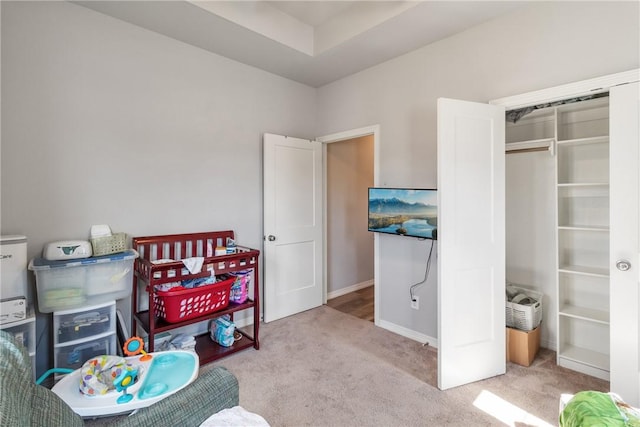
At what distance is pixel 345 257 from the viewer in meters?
4.41

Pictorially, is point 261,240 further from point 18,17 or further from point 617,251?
point 617,251

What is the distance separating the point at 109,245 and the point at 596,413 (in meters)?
2.79

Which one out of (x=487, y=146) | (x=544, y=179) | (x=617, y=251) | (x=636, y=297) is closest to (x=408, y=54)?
(x=487, y=146)

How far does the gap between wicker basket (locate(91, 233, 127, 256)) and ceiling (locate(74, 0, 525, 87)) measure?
5.61 feet

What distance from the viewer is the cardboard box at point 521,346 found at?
94.7 inches

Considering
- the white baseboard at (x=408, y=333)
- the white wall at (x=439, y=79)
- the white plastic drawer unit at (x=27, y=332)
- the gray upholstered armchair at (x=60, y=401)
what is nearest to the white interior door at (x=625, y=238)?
the white wall at (x=439, y=79)

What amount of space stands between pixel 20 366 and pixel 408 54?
10.8 feet

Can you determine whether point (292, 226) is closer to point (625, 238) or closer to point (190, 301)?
point (190, 301)

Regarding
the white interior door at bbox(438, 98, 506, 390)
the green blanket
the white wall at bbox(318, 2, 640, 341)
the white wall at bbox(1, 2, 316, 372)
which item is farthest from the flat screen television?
the green blanket

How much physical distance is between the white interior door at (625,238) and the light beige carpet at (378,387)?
39 cm

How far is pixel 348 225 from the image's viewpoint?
176 inches

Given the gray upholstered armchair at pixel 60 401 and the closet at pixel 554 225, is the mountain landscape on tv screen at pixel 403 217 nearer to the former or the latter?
the closet at pixel 554 225

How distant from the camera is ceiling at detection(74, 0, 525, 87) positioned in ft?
7.52

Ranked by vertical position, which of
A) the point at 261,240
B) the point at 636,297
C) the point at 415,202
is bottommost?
the point at 636,297
